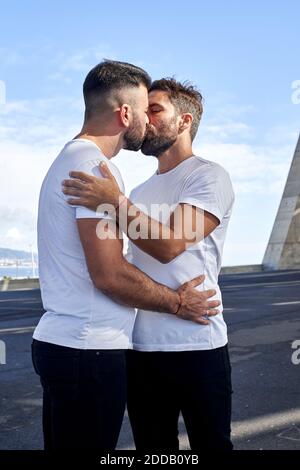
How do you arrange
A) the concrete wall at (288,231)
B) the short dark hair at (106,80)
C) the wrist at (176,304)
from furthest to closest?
the concrete wall at (288,231) → the wrist at (176,304) → the short dark hair at (106,80)

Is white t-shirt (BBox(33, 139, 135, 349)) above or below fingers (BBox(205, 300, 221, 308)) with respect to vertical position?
above

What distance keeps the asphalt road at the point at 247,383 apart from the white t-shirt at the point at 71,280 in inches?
87.8

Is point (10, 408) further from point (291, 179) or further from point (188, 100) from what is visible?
point (291, 179)

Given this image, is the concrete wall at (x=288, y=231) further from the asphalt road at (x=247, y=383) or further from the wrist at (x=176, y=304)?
the wrist at (x=176, y=304)

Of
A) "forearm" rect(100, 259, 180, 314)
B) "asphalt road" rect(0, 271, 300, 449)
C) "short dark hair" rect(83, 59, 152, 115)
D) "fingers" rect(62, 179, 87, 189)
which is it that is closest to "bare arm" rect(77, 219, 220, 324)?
"forearm" rect(100, 259, 180, 314)

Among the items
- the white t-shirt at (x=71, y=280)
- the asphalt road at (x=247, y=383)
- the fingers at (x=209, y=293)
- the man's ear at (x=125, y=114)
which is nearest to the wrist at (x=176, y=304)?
the fingers at (x=209, y=293)

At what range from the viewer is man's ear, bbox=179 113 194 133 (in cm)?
262

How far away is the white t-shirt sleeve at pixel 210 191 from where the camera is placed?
242 centimetres

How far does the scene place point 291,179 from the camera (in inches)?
1208

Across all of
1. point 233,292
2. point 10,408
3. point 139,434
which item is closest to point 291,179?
point 233,292

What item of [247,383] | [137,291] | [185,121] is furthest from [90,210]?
[247,383]

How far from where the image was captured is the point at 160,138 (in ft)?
8.46

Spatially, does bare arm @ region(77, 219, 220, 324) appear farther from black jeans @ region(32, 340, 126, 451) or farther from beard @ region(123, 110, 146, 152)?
beard @ region(123, 110, 146, 152)

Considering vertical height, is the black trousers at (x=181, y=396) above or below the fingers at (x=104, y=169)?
below
